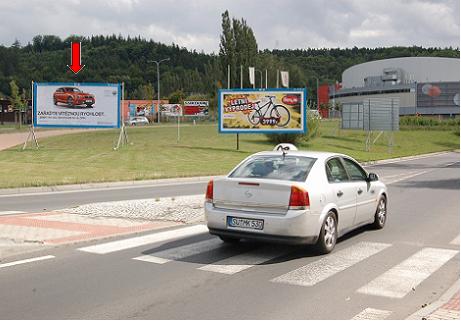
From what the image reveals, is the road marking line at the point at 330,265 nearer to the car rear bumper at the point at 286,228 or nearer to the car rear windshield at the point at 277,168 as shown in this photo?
the car rear bumper at the point at 286,228

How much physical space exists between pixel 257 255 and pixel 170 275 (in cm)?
164

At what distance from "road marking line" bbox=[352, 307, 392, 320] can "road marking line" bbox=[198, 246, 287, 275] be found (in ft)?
6.56

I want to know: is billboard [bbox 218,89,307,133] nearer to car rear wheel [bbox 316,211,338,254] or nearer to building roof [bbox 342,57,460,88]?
car rear wheel [bbox 316,211,338,254]

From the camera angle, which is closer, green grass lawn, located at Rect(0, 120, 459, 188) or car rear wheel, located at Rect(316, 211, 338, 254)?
car rear wheel, located at Rect(316, 211, 338, 254)

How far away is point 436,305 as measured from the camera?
559cm

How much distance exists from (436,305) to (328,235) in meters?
2.77

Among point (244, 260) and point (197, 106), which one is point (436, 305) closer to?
point (244, 260)

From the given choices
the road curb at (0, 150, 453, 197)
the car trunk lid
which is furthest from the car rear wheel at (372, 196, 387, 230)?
the road curb at (0, 150, 453, 197)

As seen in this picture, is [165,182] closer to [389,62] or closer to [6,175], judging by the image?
[6,175]

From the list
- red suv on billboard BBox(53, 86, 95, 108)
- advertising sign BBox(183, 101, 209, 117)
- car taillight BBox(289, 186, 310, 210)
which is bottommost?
car taillight BBox(289, 186, 310, 210)

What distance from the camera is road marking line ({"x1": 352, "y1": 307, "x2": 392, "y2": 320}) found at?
5.33 meters

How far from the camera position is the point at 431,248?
28.7ft

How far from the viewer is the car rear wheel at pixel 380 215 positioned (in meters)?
10.4

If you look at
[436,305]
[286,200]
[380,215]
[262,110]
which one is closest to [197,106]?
[262,110]
